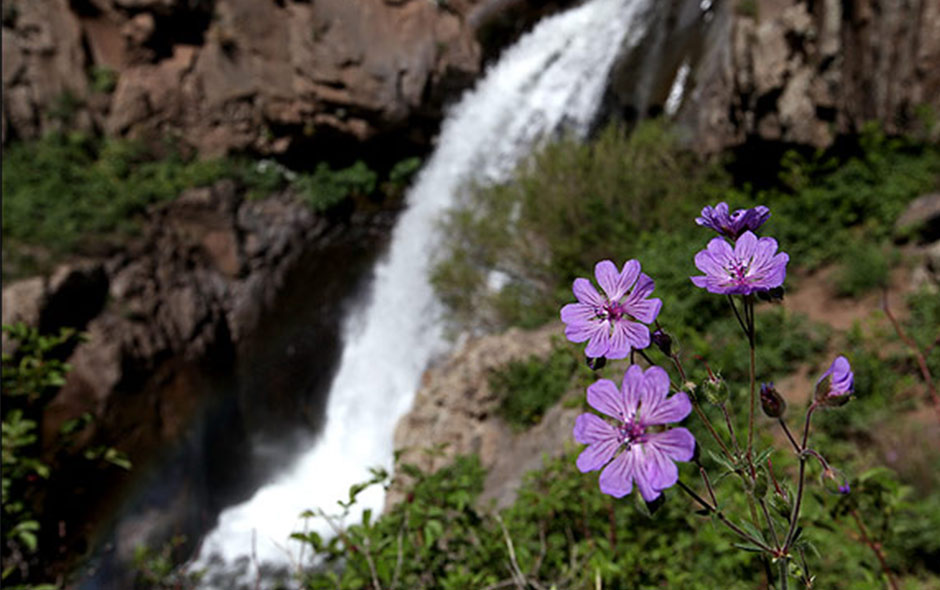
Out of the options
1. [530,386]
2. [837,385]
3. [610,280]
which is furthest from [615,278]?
[530,386]

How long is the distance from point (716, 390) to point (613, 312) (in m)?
0.19

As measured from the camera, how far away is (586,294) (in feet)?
3.10

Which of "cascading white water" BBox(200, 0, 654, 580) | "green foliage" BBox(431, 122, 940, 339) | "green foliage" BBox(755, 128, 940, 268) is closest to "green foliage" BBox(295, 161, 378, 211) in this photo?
"cascading white water" BBox(200, 0, 654, 580)

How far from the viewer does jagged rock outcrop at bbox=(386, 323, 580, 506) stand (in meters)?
4.73

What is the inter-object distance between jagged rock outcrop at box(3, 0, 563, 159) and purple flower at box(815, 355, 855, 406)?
1025cm

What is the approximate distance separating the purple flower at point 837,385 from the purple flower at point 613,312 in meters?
0.30

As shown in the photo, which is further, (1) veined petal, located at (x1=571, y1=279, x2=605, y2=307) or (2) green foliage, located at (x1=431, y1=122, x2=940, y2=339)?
(2) green foliage, located at (x1=431, y1=122, x2=940, y2=339)

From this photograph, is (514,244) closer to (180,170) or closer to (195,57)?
(180,170)

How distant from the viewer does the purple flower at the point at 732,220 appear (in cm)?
94

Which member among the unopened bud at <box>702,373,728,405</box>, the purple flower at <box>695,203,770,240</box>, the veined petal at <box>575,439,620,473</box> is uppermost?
the purple flower at <box>695,203,770,240</box>

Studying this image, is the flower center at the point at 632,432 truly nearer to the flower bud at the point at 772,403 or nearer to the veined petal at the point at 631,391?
the veined petal at the point at 631,391

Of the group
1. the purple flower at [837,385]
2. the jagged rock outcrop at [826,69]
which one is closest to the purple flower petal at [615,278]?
the purple flower at [837,385]

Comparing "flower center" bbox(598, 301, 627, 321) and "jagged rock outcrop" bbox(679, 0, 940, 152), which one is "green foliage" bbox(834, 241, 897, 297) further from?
"flower center" bbox(598, 301, 627, 321)

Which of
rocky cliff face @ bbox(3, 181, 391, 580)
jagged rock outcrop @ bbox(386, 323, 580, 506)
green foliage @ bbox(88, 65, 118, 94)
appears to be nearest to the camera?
jagged rock outcrop @ bbox(386, 323, 580, 506)
